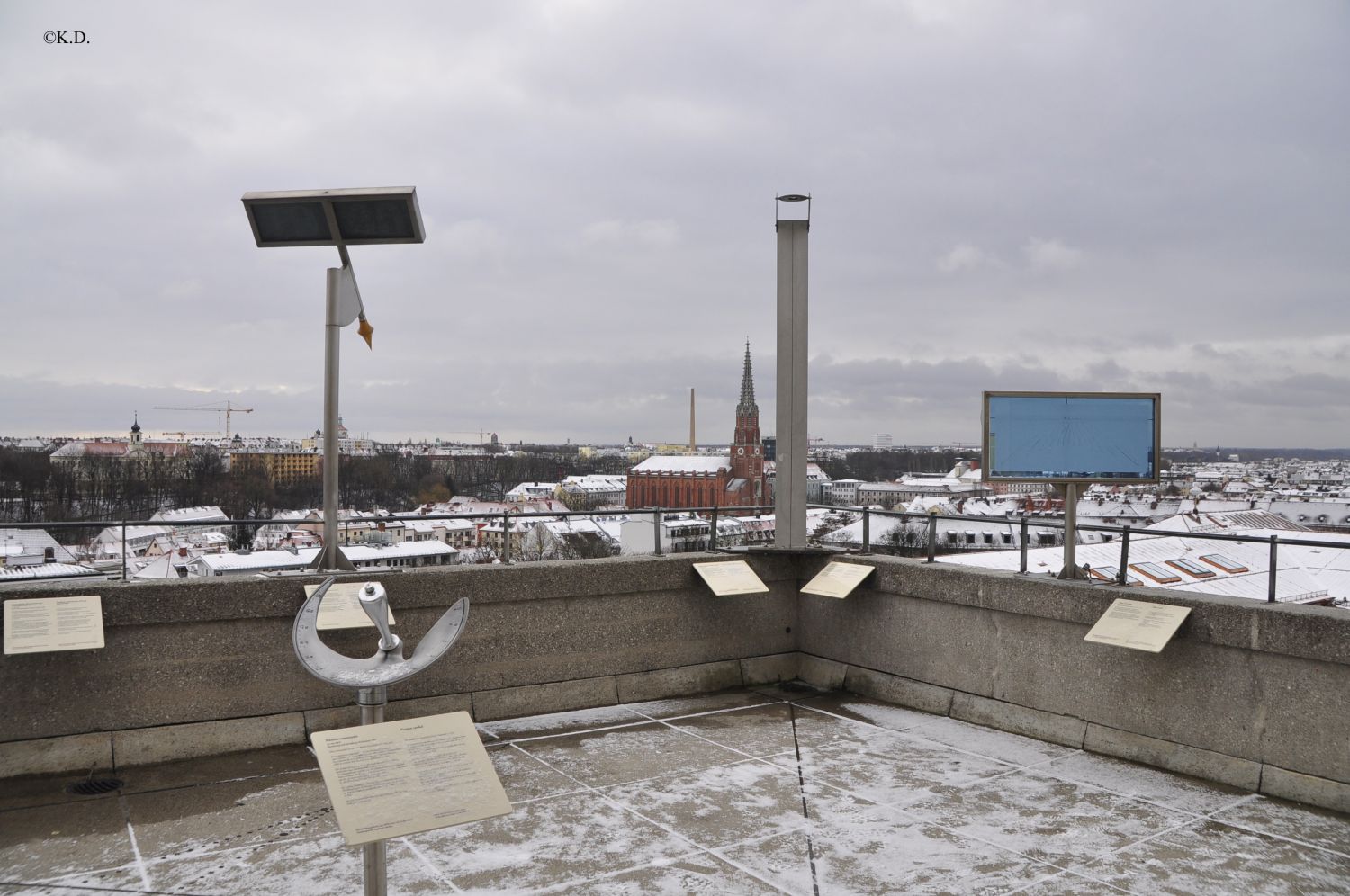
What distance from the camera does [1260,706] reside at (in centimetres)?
695

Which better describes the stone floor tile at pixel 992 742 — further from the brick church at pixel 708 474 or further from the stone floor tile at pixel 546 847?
the brick church at pixel 708 474

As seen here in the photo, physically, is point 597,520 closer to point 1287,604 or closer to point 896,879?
point 896,879

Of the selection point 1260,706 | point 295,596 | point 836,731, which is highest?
point 295,596

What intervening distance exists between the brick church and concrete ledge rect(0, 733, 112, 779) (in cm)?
3361

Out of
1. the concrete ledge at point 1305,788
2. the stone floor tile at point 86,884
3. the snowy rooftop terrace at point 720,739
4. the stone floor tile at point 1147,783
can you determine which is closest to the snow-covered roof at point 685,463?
the snowy rooftop terrace at point 720,739

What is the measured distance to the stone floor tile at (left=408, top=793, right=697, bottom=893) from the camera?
17.8 ft

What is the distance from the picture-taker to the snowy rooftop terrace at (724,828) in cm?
539

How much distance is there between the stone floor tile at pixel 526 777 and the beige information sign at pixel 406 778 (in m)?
3.23

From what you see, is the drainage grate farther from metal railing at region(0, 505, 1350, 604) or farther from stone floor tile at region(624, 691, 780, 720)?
stone floor tile at region(624, 691, 780, 720)

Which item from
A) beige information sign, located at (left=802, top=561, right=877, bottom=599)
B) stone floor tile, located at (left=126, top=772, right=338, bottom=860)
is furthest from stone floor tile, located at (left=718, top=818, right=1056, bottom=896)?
beige information sign, located at (left=802, top=561, right=877, bottom=599)

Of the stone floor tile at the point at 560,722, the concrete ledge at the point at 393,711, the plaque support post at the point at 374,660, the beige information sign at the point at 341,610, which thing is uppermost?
the plaque support post at the point at 374,660

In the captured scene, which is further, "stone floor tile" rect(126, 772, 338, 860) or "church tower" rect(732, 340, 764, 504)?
"church tower" rect(732, 340, 764, 504)

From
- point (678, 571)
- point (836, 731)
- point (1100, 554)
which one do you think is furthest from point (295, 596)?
point (1100, 554)

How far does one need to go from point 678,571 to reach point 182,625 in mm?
4380
